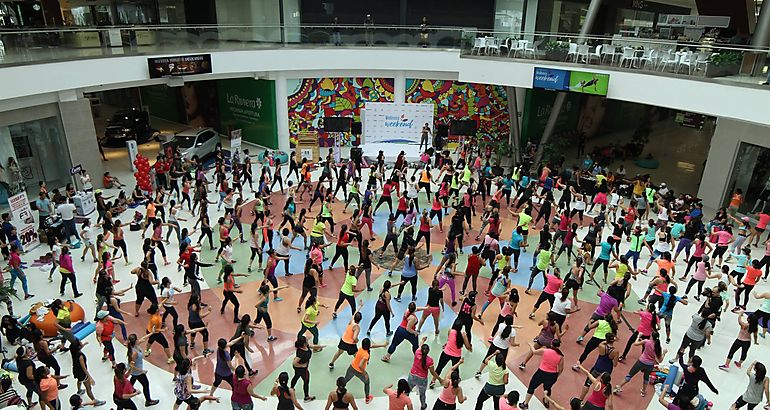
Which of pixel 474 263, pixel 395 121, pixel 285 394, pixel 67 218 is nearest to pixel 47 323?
pixel 67 218

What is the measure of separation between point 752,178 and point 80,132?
21717 mm

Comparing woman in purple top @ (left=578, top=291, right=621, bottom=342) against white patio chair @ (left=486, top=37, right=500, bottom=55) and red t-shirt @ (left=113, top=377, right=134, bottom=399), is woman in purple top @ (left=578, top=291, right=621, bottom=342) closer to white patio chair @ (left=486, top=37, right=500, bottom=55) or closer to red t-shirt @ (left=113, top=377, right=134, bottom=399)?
red t-shirt @ (left=113, top=377, right=134, bottom=399)

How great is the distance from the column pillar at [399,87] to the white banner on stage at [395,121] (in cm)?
176

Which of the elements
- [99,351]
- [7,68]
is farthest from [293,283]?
[7,68]

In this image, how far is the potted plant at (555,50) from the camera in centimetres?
1884

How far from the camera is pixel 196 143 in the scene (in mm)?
21250

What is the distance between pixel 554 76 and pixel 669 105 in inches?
152

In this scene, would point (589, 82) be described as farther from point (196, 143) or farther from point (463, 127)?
point (196, 143)

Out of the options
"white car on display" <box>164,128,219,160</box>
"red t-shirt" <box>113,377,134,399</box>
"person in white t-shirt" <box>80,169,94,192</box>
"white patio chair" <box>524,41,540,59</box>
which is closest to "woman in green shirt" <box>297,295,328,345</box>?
"red t-shirt" <box>113,377,134,399</box>

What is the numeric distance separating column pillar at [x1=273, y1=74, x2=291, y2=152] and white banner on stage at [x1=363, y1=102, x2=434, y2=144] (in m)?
3.46

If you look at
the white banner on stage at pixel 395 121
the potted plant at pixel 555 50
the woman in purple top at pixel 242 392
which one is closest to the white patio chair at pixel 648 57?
the potted plant at pixel 555 50

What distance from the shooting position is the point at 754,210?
1761 centimetres

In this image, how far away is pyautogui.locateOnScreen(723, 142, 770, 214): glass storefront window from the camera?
56.2ft

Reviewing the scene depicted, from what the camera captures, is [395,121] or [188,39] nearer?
[188,39]
